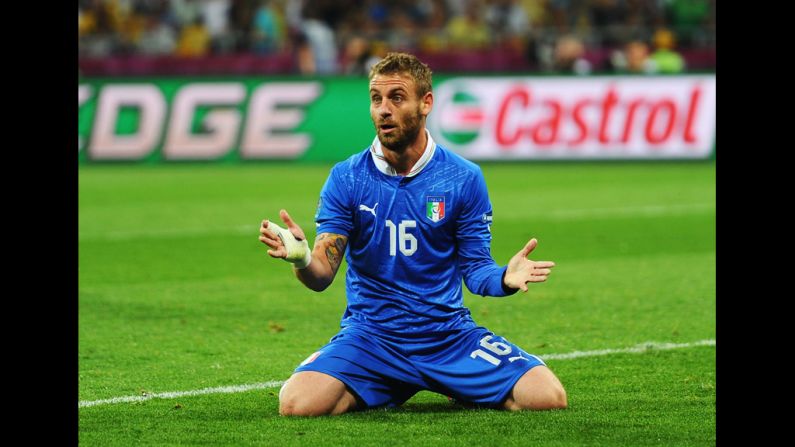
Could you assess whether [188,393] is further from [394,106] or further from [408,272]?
[394,106]

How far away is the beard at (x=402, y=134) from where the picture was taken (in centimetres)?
691

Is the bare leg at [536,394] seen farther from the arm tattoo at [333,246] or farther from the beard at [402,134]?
the beard at [402,134]

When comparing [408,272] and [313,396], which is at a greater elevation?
[408,272]

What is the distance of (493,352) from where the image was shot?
7.04 metres

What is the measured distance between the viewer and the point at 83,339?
9.34 metres

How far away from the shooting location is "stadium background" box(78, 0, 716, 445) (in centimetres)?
776

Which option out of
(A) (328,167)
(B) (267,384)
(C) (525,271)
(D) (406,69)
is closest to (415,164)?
(D) (406,69)

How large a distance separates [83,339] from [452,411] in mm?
3229

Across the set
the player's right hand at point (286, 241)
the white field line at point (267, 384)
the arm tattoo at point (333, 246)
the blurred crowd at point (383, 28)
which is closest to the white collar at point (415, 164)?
the arm tattoo at point (333, 246)

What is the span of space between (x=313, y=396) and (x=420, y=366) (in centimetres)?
54

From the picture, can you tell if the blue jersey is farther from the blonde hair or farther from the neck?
the blonde hair
